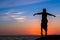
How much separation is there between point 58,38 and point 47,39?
1.79m

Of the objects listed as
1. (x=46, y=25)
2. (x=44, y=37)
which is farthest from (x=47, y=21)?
(x=44, y=37)

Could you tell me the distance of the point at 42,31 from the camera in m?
27.0

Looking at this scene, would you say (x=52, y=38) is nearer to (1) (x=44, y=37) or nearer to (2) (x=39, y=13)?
(1) (x=44, y=37)

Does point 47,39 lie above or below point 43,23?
below

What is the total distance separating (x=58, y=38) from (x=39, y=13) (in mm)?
4347

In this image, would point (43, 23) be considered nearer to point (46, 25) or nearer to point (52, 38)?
point (46, 25)

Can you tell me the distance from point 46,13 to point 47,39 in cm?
347

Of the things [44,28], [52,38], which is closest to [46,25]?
[44,28]

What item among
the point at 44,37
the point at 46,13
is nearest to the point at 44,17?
the point at 46,13

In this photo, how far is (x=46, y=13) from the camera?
1060 inches

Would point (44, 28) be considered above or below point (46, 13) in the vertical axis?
below

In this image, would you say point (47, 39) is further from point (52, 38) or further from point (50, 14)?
point (50, 14)

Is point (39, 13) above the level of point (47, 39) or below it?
above

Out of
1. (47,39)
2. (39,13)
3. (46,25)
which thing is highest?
(39,13)
